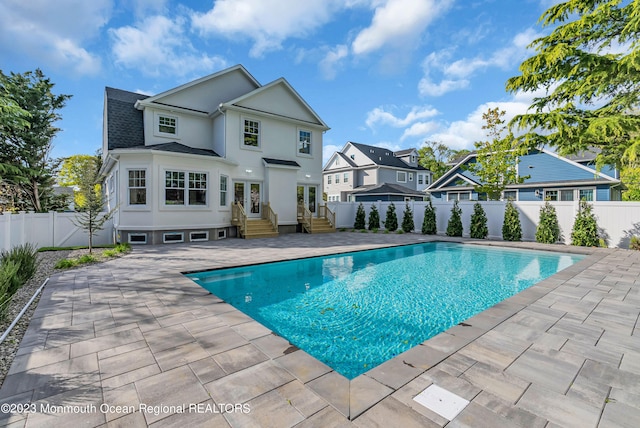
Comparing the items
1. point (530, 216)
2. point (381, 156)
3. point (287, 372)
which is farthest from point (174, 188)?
point (381, 156)

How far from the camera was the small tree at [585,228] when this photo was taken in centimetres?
1157

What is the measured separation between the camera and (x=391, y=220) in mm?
18125

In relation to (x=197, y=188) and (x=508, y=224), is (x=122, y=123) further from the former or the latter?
(x=508, y=224)

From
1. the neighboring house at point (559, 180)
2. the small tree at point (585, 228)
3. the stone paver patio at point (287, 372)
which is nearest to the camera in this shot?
the stone paver patio at point (287, 372)

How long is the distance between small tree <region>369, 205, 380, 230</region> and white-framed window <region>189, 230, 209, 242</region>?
1030 cm

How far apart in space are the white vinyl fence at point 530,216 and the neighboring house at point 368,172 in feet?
31.6

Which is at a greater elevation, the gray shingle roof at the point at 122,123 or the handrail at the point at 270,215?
the gray shingle roof at the point at 122,123

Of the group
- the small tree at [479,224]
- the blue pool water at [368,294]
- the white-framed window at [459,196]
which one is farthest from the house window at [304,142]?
the white-framed window at [459,196]

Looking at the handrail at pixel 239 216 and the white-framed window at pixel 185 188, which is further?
the handrail at pixel 239 216

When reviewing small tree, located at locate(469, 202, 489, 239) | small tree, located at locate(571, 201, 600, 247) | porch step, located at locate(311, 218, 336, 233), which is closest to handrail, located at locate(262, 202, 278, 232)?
porch step, located at locate(311, 218, 336, 233)

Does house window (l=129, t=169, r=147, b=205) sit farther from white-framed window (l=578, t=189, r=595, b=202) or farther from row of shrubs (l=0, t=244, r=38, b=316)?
white-framed window (l=578, t=189, r=595, b=202)

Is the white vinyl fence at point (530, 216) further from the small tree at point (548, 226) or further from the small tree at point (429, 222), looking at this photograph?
the small tree at point (429, 222)

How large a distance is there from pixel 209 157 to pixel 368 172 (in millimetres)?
21965

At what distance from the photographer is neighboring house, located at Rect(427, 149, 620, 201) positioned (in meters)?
19.9
